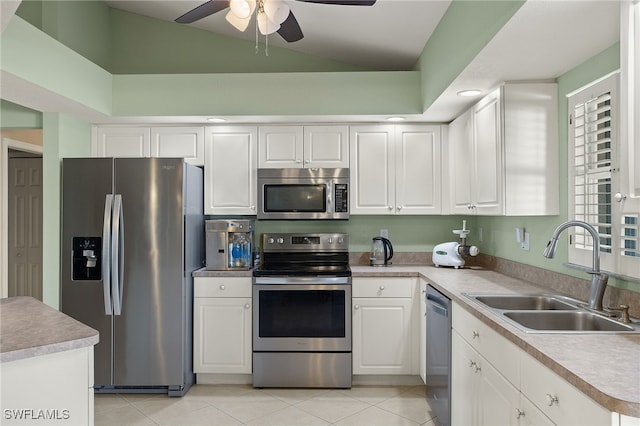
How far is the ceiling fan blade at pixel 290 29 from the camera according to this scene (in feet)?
6.92

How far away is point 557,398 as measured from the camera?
4.14ft

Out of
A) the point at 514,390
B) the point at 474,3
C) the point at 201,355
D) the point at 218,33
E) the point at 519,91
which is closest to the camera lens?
the point at 514,390

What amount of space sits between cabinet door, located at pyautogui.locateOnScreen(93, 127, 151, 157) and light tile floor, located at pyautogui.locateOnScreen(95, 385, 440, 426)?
1.92 metres

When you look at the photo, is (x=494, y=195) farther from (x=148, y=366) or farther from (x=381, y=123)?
(x=148, y=366)

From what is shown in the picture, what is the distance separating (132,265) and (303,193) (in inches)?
55.9

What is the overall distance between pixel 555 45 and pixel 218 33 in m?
2.89

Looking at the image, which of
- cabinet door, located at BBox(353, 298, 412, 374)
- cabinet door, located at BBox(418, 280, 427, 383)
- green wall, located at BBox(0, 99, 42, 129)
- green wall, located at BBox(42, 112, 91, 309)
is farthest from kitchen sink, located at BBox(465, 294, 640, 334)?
green wall, located at BBox(0, 99, 42, 129)

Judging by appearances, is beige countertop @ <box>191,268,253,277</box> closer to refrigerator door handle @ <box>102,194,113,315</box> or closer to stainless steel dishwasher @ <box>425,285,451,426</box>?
refrigerator door handle @ <box>102,194,113,315</box>

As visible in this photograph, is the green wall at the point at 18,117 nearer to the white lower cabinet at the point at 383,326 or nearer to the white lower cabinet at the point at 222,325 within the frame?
the white lower cabinet at the point at 222,325

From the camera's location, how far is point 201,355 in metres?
3.24

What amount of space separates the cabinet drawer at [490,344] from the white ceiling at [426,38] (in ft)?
4.18

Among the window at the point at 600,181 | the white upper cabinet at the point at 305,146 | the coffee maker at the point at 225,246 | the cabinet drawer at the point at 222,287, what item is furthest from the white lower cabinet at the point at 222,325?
the window at the point at 600,181

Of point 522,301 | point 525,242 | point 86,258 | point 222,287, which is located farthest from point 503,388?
point 86,258

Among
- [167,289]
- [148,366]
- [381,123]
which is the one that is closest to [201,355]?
[148,366]
